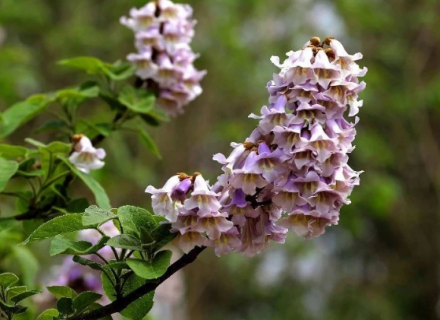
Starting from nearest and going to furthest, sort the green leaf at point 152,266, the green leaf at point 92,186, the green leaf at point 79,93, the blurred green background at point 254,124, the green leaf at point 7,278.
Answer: the green leaf at point 152,266, the green leaf at point 7,278, the green leaf at point 92,186, the green leaf at point 79,93, the blurred green background at point 254,124

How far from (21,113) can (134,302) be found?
118 cm

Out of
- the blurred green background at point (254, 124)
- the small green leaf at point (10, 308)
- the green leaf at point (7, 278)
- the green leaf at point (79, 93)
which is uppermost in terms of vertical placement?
the blurred green background at point (254, 124)

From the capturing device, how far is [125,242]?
4.07 ft

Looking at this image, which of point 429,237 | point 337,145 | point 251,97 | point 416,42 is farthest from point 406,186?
point 337,145

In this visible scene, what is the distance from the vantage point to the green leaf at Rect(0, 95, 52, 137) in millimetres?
2277

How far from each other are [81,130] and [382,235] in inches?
339

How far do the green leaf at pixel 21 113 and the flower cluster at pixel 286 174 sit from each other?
1.09 meters

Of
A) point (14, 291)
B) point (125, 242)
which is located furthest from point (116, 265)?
point (14, 291)

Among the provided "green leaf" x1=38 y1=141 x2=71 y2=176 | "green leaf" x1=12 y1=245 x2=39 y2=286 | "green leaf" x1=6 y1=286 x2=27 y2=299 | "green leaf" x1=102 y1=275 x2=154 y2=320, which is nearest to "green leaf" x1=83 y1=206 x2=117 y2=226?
"green leaf" x1=102 y1=275 x2=154 y2=320

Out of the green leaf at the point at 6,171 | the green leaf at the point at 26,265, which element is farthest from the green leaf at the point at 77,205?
the green leaf at the point at 26,265

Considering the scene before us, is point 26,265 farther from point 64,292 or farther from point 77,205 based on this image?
point 64,292

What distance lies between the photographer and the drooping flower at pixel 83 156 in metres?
1.99

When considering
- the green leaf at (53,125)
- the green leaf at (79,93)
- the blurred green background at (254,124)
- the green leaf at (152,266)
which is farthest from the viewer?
the blurred green background at (254,124)

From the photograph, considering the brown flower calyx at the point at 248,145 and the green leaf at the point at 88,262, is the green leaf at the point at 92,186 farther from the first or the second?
the brown flower calyx at the point at 248,145
